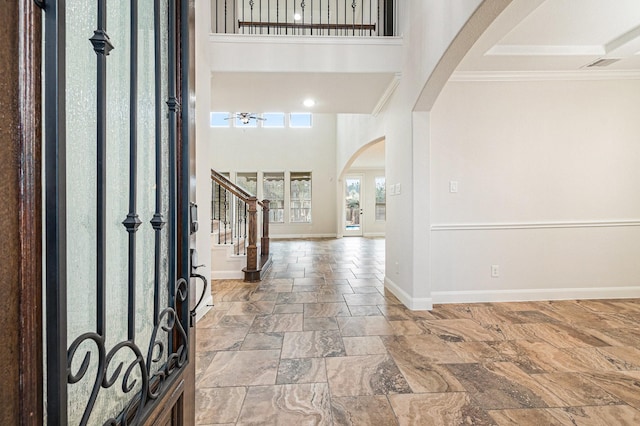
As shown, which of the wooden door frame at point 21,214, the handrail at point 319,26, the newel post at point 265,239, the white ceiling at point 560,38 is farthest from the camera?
the newel post at point 265,239

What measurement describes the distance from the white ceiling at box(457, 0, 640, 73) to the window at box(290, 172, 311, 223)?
25.4 feet

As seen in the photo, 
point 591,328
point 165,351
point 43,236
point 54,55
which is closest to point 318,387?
point 165,351

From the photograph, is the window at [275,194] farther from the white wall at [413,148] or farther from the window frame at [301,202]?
the white wall at [413,148]

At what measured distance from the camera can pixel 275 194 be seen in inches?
423

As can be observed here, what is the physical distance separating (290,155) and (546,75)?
26.1ft

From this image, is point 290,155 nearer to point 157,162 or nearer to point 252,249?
point 252,249

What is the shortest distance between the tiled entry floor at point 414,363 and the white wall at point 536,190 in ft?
1.10

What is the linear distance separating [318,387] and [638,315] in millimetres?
3207

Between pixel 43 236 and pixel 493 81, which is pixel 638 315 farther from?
pixel 43 236

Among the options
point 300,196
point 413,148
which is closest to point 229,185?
point 413,148

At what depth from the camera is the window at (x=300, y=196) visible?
35.4 feet

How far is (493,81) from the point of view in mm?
3400

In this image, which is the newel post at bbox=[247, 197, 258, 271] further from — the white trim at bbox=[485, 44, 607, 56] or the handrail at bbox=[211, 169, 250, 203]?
the white trim at bbox=[485, 44, 607, 56]

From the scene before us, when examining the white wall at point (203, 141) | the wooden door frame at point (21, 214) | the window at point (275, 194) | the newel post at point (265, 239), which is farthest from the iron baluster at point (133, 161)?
the window at point (275, 194)
